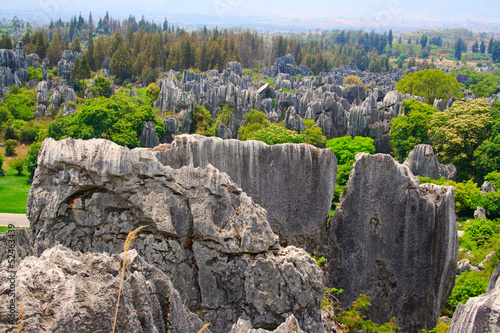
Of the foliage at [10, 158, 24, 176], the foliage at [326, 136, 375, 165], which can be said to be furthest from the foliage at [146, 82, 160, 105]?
the foliage at [326, 136, 375, 165]

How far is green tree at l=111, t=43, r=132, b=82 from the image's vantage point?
230ft

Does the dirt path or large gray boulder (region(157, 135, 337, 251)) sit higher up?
large gray boulder (region(157, 135, 337, 251))

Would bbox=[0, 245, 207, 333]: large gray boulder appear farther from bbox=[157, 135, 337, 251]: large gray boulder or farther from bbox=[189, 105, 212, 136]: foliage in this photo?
bbox=[189, 105, 212, 136]: foliage

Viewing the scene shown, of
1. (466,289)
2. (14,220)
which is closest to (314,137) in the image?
(466,289)

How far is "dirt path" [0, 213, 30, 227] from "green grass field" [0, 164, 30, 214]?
0.89 metres

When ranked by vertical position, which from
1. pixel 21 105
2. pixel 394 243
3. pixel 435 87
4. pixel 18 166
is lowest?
pixel 18 166

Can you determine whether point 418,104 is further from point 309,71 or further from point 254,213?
point 309,71

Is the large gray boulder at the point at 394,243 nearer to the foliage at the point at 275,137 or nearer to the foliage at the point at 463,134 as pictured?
the foliage at the point at 275,137

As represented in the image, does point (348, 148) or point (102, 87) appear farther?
point (102, 87)

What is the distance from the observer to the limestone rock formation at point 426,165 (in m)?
26.8

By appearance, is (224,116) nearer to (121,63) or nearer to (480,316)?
(121,63)

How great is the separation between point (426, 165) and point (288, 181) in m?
18.5

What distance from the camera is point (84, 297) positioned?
4.31 metres

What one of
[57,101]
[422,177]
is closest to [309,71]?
[57,101]
